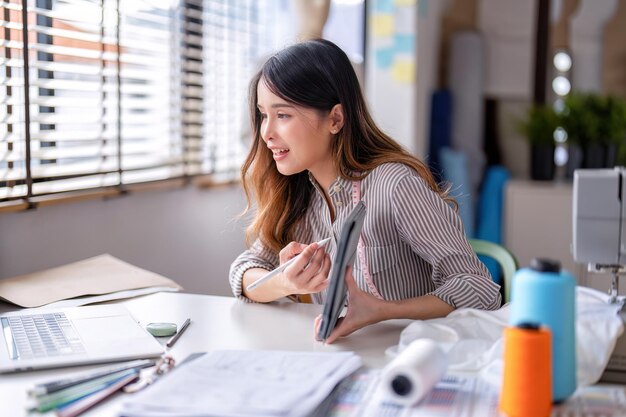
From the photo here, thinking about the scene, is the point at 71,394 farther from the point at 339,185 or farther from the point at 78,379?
the point at 339,185

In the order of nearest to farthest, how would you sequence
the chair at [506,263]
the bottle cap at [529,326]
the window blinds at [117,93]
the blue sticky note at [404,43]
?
the bottle cap at [529,326]
the window blinds at [117,93]
the chair at [506,263]
the blue sticky note at [404,43]

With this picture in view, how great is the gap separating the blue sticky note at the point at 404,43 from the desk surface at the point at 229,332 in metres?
2.51

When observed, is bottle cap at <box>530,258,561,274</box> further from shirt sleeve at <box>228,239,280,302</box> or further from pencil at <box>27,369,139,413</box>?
shirt sleeve at <box>228,239,280,302</box>

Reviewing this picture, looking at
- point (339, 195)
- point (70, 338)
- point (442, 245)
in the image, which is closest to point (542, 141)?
point (339, 195)

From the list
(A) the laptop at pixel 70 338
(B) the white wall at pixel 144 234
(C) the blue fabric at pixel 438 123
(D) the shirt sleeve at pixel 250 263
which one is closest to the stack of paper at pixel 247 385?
(A) the laptop at pixel 70 338

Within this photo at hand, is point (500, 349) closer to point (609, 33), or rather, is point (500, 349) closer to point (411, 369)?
point (411, 369)

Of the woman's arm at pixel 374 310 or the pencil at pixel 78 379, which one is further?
the woman's arm at pixel 374 310

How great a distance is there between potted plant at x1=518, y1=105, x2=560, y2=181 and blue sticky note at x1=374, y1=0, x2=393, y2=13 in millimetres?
1012

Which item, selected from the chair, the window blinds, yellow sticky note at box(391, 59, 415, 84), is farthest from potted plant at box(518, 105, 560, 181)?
the chair

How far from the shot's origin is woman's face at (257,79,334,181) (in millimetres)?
1878

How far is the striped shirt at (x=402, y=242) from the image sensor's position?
5.66ft

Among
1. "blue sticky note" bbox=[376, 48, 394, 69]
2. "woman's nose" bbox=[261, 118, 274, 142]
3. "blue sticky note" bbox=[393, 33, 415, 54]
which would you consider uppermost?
"blue sticky note" bbox=[393, 33, 415, 54]

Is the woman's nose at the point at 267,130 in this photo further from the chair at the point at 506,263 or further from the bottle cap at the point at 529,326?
the bottle cap at the point at 529,326

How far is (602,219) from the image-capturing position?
1669 millimetres
